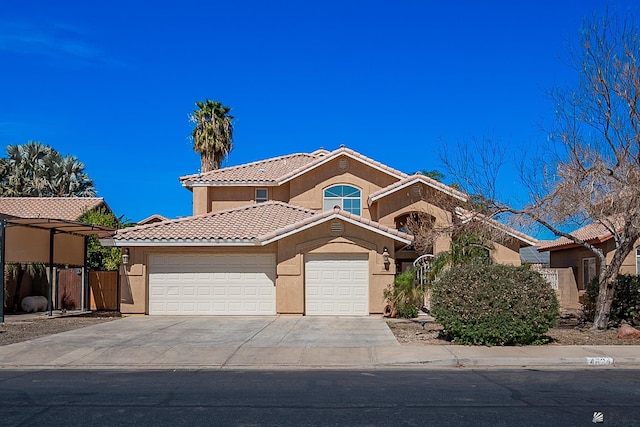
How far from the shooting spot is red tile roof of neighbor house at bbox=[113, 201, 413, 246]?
23.0 m

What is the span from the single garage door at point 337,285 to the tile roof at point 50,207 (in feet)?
53.0

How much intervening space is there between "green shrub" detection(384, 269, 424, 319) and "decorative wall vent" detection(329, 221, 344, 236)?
245 centimetres

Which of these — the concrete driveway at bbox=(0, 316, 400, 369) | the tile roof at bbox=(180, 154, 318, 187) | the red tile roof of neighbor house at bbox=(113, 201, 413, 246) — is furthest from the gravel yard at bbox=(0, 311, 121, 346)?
the tile roof at bbox=(180, 154, 318, 187)

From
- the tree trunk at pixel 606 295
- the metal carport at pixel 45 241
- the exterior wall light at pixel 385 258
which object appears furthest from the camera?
the exterior wall light at pixel 385 258

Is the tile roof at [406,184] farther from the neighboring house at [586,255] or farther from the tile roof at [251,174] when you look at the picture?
the neighboring house at [586,255]

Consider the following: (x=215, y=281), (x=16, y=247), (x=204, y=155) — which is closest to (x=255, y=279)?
(x=215, y=281)

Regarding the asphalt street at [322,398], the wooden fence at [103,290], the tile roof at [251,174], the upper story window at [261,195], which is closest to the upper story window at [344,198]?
the tile roof at [251,174]

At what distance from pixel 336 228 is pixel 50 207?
19607 mm

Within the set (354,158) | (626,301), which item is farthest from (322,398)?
(354,158)

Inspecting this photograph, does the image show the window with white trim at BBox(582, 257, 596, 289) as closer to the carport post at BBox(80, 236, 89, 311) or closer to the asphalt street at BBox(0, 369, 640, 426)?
the asphalt street at BBox(0, 369, 640, 426)

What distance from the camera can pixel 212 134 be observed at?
4497cm

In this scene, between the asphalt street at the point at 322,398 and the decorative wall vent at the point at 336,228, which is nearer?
the asphalt street at the point at 322,398

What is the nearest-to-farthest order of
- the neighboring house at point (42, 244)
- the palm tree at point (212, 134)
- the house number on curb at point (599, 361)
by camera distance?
the house number on curb at point (599, 361)
the neighboring house at point (42, 244)
the palm tree at point (212, 134)

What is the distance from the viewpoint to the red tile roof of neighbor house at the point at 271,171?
29.5m
